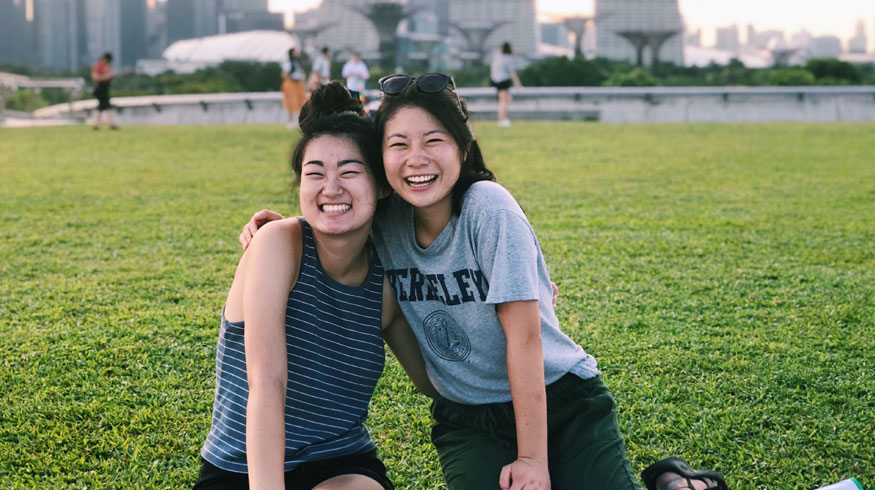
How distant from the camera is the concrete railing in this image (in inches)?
746

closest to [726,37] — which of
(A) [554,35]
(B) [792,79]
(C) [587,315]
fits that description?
(A) [554,35]

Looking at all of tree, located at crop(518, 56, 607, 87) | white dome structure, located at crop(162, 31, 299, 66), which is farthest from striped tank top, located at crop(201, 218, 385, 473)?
white dome structure, located at crop(162, 31, 299, 66)

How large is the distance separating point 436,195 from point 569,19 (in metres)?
48.3

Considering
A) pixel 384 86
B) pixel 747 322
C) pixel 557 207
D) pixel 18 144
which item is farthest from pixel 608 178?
pixel 18 144

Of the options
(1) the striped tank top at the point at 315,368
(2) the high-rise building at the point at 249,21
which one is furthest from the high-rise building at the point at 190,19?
(1) the striped tank top at the point at 315,368

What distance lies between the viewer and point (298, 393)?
2072 mm

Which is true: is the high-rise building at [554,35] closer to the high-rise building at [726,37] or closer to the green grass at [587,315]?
the high-rise building at [726,37]

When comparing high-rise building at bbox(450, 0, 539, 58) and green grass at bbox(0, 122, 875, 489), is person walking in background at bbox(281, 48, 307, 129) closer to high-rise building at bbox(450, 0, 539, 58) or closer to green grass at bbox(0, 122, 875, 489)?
green grass at bbox(0, 122, 875, 489)

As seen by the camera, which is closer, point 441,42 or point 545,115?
point 545,115

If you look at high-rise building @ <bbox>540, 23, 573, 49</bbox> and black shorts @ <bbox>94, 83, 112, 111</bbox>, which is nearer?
black shorts @ <bbox>94, 83, 112, 111</bbox>

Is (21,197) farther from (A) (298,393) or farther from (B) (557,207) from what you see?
(A) (298,393)

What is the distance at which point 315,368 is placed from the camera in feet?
6.82

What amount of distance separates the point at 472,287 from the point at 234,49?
A: 7025 cm

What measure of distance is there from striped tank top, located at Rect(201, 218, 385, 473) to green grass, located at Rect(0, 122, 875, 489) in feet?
1.76
